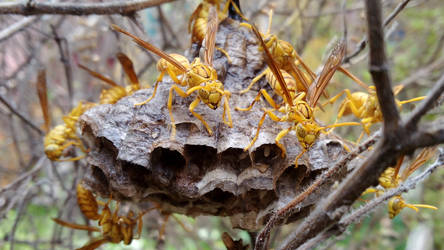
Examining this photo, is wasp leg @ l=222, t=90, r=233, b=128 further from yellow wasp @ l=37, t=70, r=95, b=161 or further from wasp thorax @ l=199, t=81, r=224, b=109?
yellow wasp @ l=37, t=70, r=95, b=161

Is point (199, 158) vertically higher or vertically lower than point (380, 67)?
higher

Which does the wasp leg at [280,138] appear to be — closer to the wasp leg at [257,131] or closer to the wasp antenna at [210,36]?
the wasp leg at [257,131]

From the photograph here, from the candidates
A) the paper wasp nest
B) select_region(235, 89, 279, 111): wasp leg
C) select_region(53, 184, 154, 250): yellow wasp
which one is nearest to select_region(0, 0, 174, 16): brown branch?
the paper wasp nest

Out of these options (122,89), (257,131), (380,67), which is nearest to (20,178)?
(122,89)

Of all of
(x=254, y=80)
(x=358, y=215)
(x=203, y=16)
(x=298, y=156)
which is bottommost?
(x=358, y=215)

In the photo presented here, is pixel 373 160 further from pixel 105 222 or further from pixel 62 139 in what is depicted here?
pixel 62 139

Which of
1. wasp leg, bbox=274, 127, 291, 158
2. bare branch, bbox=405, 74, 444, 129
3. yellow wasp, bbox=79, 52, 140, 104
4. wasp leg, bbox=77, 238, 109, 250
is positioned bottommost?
bare branch, bbox=405, 74, 444, 129

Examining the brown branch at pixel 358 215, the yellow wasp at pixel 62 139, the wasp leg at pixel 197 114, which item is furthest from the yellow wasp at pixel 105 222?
the brown branch at pixel 358 215
